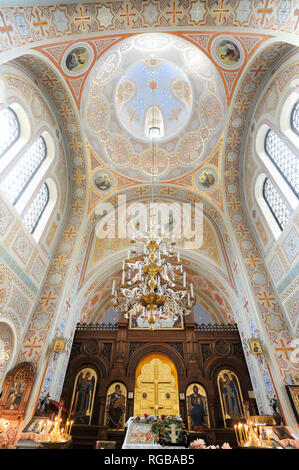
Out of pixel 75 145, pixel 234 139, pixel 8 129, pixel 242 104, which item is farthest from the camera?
pixel 75 145

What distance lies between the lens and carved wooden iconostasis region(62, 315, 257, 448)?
8.98 metres

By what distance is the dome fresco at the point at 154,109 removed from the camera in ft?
35.7

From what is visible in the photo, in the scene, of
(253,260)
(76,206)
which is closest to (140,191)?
(76,206)

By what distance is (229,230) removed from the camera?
11516 millimetres

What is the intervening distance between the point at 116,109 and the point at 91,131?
1699 mm

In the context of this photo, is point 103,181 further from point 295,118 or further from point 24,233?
point 295,118

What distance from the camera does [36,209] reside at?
9.85 m

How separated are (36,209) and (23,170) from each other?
5.50ft

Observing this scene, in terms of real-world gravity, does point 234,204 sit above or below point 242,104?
below

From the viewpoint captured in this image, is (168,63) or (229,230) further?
(168,63)

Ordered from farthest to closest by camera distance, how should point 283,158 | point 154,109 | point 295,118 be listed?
point 154,109 → point 283,158 → point 295,118

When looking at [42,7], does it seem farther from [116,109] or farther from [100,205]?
[100,205]

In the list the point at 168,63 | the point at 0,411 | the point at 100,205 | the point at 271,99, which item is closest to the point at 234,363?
the point at 0,411
